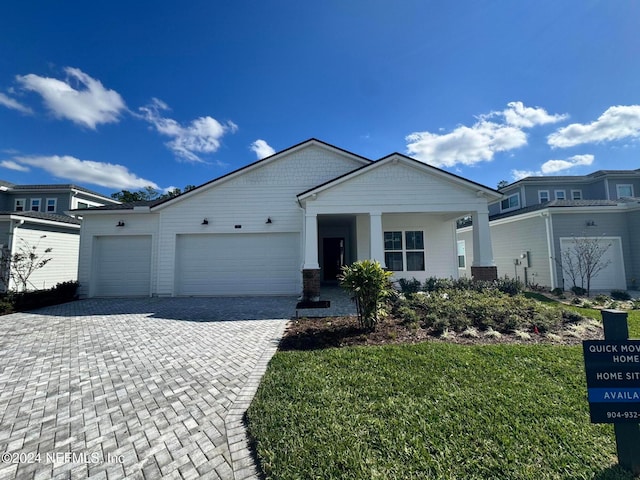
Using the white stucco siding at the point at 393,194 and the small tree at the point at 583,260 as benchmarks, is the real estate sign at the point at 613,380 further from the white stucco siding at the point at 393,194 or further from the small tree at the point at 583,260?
the small tree at the point at 583,260

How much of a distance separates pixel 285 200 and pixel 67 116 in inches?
479

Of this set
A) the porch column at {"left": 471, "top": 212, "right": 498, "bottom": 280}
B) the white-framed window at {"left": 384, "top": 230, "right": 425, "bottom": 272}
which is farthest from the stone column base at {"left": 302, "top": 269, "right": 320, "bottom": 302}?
the porch column at {"left": 471, "top": 212, "right": 498, "bottom": 280}

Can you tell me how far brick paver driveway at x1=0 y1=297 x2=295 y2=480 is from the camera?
7.92 feet

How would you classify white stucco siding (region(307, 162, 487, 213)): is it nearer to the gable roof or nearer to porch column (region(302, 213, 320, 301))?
the gable roof

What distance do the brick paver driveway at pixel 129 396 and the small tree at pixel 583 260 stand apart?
13484 millimetres

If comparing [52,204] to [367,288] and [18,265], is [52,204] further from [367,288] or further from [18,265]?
[367,288]

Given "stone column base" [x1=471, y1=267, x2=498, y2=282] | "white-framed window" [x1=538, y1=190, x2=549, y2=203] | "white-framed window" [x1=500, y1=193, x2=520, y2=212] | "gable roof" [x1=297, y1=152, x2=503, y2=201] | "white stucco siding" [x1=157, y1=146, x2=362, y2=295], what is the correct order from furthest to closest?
1. "white-framed window" [x1=500, y1=193, x2=520, y2=212]
2. "white-framed window" [x1=538, y1=190, x2=549, y2=203]
3. "white stucco siding" [x1=157, y1=146, x2=362, y2=295]
4. "gable roof" [x1=297, y1=152, x2=503, y2=201]
5. "stone column base" [x1=471, y1=267, x2=498, y2=282]

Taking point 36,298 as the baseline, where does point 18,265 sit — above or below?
above

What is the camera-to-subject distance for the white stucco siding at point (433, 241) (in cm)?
1292

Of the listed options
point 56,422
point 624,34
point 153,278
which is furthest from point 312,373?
point 624,34

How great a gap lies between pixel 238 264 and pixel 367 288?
7.52 meters

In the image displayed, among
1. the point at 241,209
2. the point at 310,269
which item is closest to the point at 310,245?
the point at 310,269

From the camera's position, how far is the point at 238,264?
1200cm

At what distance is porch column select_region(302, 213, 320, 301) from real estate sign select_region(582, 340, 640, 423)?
25.5 feet
